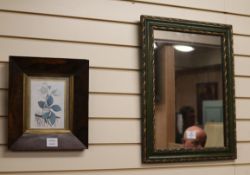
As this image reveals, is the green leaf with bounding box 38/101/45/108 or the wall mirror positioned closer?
the green leaf with bounding box 38/101/45/108

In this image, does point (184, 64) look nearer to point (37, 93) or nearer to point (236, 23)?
point (236, 23)

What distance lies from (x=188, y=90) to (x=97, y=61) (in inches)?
20.3

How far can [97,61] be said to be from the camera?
1620mm

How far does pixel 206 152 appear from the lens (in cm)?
179

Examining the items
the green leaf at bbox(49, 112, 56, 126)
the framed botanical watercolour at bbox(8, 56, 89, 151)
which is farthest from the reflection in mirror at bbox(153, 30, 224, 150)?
the green leaf at bbox(49, 112, 56, 126)

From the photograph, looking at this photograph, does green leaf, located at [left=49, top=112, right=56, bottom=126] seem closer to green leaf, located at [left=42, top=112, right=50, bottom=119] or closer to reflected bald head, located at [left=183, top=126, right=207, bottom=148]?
green leaf, located at [left=42, top=112, right=50, bottom=119]

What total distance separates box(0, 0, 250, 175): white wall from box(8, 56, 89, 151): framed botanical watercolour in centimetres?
4

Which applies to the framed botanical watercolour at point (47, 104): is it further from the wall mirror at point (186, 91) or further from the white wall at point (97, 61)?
the wall mirror at point (186, 91)

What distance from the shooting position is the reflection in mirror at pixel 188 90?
172 cm

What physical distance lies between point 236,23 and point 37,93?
1151 mm

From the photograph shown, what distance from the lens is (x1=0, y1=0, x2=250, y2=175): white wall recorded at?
4.90 feet

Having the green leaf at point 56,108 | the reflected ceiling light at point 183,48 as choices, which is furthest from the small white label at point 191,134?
the green leaf at point 56,108

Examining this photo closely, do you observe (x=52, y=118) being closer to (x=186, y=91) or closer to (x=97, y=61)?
(x=97, y=61)

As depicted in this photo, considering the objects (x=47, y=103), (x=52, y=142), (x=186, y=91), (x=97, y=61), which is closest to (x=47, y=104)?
(x=47, y=103)
